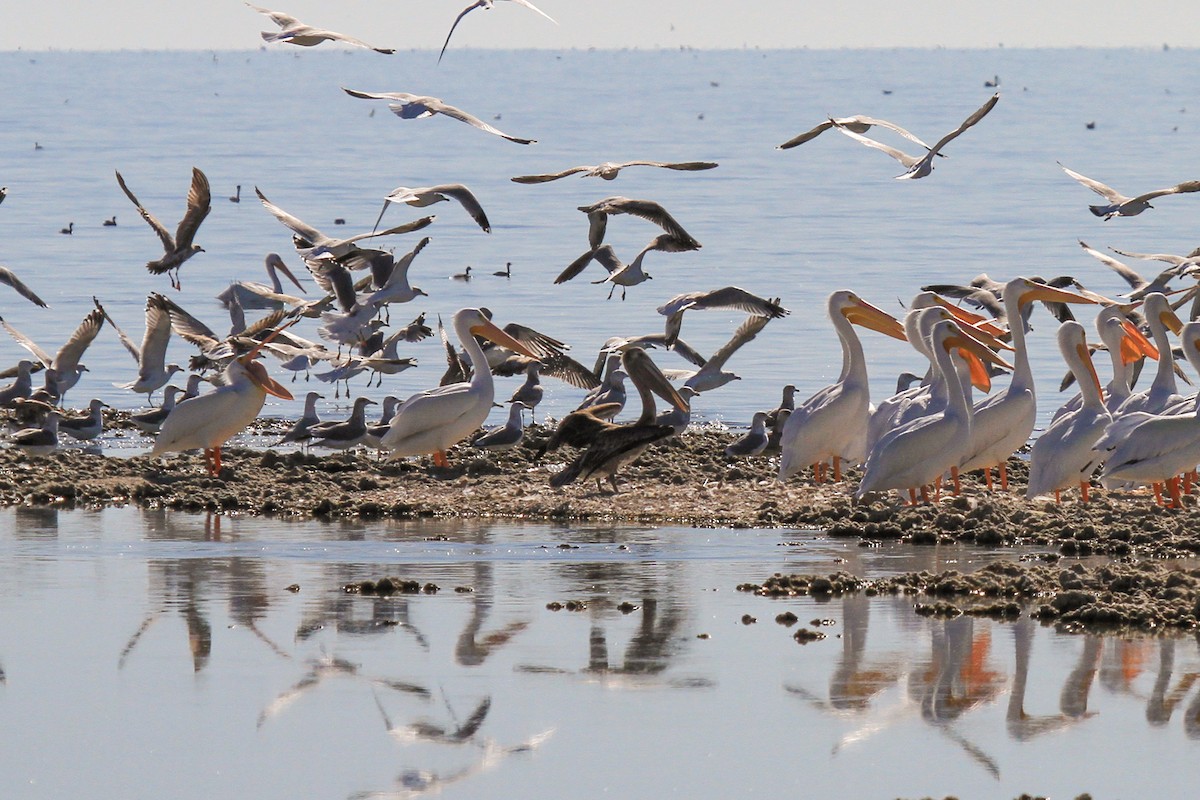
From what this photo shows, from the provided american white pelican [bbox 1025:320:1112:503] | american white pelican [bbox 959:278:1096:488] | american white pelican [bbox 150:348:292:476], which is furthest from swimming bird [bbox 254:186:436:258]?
american white pelican [bbox 1025:320:1112:503]

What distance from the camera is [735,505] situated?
435 inches

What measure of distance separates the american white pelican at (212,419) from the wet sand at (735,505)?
0.17 m

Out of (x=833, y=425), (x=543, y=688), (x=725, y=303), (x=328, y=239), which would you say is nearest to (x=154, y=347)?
(x=328, y=239)

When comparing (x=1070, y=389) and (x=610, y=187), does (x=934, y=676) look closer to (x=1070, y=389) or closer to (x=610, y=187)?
(x=1070, y=389)

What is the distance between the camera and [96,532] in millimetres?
10055

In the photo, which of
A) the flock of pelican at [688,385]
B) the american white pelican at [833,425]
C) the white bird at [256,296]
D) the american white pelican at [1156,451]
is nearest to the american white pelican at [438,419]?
the flock of pelican at [688,385]

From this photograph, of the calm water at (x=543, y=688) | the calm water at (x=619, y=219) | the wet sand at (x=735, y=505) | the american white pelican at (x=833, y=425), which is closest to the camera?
the calm water at (x=543, y=688)

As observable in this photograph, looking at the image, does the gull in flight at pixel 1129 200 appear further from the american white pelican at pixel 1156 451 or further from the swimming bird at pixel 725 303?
the american white pelican at pixel 1156 451

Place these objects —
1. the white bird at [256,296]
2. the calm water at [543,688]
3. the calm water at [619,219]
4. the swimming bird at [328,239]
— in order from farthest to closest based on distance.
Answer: the calm water at [619,219], the white bird at [256,296], the swimming bird at [328,239], the calm water at [543,688]

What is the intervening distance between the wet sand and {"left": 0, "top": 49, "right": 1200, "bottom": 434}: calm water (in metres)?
3.89

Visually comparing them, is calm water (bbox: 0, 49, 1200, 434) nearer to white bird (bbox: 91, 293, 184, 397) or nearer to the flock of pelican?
white bird (bbox: 91, 293, 184, 397)

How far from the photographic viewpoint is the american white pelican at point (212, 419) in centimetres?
1265

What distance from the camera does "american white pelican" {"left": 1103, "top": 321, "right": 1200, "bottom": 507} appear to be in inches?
409

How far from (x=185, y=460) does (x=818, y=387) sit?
6.57 m
